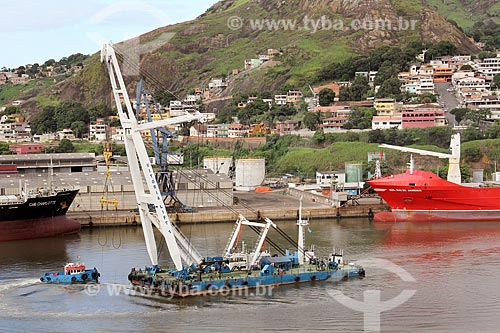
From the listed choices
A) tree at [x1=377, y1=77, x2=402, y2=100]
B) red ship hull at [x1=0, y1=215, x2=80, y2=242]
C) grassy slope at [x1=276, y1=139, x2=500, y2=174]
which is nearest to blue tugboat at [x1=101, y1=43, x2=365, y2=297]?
red ship hull at [x1=0, y1=215, x2=80, y2=242]

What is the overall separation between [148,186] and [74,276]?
262 centimetres

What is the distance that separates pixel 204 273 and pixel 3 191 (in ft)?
42.2

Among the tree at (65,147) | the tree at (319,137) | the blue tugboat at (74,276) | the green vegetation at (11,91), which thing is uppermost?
the green vegetation at (11,91)

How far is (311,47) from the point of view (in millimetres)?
74562

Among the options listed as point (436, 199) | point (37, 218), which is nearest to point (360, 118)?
point (436, 199)

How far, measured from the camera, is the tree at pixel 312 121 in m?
54.0

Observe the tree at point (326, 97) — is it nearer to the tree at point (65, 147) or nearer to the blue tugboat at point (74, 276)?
the tree at point (65, 147)

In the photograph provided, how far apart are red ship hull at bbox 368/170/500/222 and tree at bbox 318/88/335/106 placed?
26.9 m

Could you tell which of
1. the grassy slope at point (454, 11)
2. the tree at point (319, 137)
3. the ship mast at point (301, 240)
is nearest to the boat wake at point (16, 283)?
the ship mast at point (301, 240)

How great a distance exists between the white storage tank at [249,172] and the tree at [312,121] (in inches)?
575

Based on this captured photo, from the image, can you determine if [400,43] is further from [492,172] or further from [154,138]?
[154,138]

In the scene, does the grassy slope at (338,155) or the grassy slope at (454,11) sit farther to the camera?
the grassy slope at (454,11)

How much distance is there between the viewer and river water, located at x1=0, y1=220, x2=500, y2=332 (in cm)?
1786

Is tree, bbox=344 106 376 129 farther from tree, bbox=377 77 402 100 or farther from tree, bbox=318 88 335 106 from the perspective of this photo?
tree, bbox=318 88 335 106
